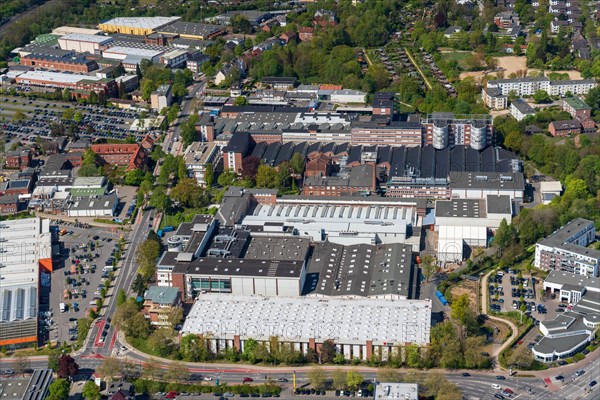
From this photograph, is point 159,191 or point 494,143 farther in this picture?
point 494,143

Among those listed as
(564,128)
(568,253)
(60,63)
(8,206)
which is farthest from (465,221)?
(60,63)

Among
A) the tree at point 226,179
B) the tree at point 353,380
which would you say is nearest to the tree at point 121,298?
the tree at point 353,380

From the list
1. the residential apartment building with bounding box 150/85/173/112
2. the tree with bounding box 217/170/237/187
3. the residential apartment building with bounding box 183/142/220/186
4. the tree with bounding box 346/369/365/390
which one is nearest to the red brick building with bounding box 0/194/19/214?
the residential apartment building with bounding box 183/142/220/186

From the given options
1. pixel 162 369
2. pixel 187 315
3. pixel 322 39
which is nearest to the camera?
pixel 162 369

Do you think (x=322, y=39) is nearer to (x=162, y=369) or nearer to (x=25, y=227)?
(x=25, y=227)

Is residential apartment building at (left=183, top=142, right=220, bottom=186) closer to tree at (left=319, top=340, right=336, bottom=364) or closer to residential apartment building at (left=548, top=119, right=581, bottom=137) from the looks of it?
tree at (left=319, top=340, right=336, bottom=364)

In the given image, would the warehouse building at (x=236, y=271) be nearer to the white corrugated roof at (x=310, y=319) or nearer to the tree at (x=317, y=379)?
the white corrugated roof at (x=310, y=319)

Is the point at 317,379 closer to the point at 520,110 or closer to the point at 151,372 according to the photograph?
the point at 151,372

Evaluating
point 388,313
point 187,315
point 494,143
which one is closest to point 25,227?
point 187,315

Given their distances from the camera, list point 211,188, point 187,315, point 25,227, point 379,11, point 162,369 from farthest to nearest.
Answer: point 379,11 < point 211,188 < point 25,227 < point 187,315 < point 162,369
